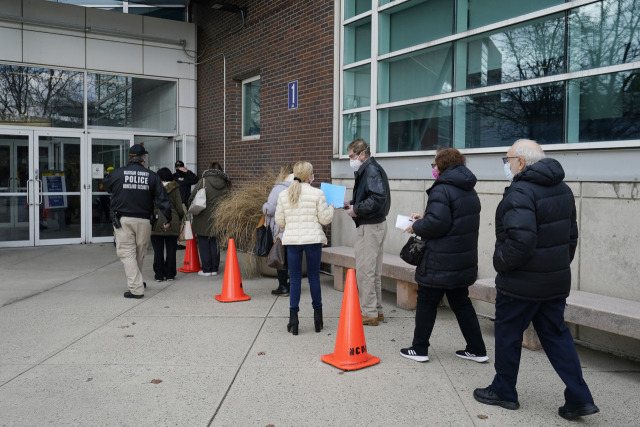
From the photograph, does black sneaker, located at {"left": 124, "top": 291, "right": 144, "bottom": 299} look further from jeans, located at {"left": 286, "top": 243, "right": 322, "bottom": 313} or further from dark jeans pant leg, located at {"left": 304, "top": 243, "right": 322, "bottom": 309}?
dark jeans pant leg, located at {"left": 304, "top": 243, "right": 322, "bottom": 309}

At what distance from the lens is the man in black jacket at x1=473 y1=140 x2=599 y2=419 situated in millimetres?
3521

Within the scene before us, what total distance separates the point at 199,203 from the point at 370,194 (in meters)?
3.68

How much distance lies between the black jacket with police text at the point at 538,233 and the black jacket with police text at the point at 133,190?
507cm

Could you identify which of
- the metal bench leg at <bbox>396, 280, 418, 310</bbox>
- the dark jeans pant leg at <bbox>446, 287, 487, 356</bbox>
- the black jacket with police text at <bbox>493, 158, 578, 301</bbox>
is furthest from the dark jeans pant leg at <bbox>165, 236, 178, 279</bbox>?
the black jacket with police text at <bbox>493, 158, 578, 301</bbox>

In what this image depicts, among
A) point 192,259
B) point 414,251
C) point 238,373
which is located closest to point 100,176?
point 192,259

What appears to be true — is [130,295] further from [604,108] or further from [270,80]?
Answer: [604,108]

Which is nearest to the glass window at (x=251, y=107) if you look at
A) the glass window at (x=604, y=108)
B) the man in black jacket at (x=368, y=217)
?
the man in black jacket at (x=368, y=217)

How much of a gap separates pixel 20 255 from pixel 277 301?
6.40 metres

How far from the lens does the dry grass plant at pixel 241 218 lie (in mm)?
8172

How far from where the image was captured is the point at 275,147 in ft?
33.3

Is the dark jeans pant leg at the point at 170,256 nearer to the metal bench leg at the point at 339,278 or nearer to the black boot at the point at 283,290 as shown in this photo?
the black boot at the point at 283,290

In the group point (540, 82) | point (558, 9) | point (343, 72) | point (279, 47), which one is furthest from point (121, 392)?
point (279, 47)

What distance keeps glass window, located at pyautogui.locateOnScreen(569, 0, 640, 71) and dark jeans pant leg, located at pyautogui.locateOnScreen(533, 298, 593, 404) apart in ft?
9.29

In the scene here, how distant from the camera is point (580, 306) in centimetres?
462
